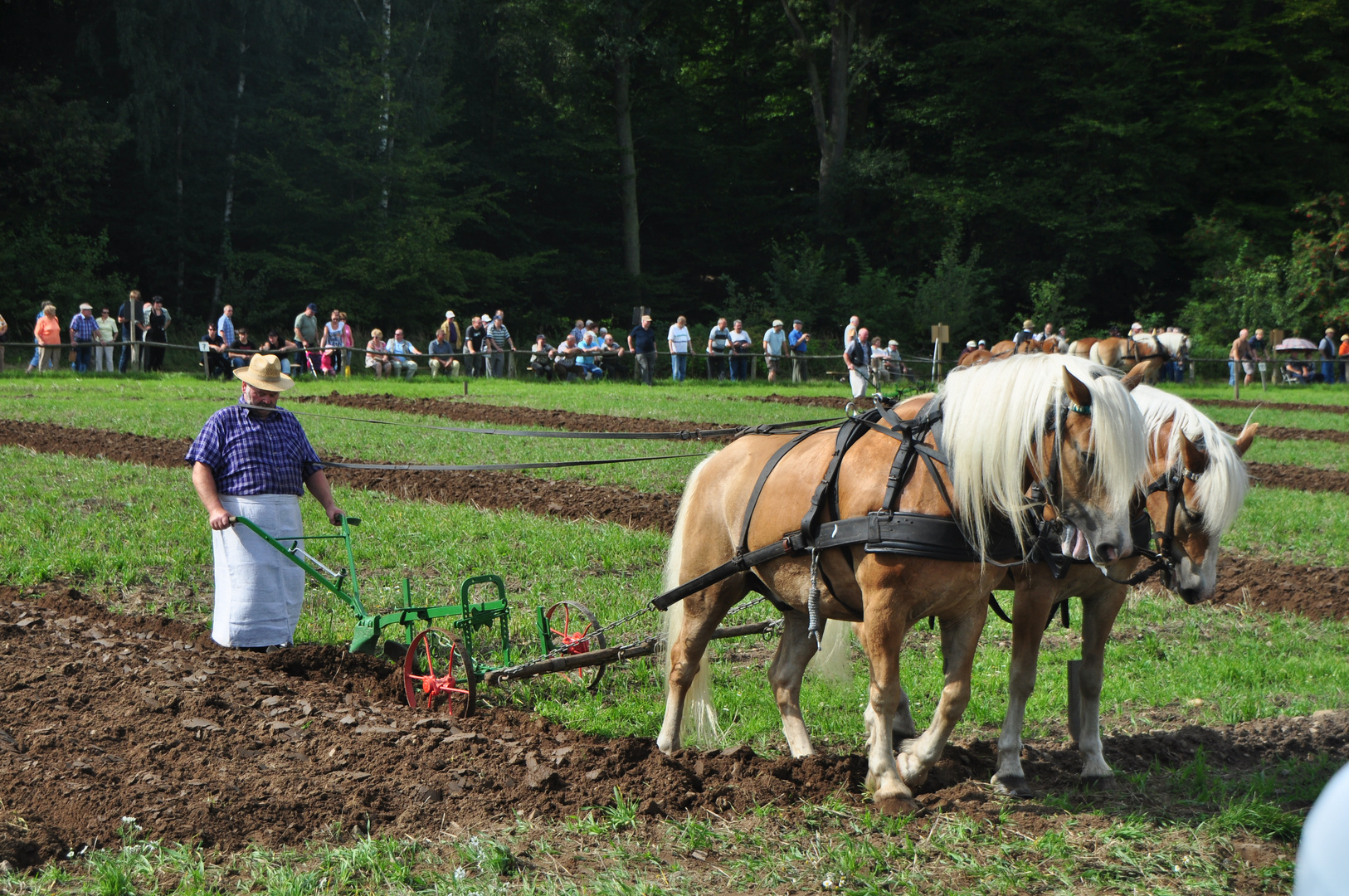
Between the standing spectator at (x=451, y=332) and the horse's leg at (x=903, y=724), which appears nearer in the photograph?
the horse's leg at (x=903, y=724)

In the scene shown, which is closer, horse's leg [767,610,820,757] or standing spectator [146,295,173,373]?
horse's leg [767,610,820,757]

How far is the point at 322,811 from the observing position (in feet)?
14.5

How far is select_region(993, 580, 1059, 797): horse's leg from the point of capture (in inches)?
189

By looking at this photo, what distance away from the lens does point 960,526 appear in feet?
14.1

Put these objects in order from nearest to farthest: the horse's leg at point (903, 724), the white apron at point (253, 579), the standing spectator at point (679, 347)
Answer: the horse's leg at point (903, 724) < the white apron at point (253, 579) < the standing spectator at point (679, 347)

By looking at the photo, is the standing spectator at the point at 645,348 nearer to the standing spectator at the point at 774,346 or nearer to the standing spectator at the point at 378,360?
the standing spectator at the point at 774,346

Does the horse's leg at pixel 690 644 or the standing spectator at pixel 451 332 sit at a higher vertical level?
the standing spectator at pixel 451 332

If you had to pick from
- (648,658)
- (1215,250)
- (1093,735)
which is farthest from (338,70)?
(1093,735)

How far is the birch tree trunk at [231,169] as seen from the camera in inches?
1395

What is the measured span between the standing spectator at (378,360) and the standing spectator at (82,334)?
582cm

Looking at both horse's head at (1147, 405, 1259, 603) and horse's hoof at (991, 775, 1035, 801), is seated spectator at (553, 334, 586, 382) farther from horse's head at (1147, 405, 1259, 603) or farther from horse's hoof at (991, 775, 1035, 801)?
horse's hoof at (991, 775, 1035, 801)

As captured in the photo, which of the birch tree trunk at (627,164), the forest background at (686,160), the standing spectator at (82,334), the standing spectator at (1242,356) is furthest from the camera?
the birch tree trunk at (627,164)

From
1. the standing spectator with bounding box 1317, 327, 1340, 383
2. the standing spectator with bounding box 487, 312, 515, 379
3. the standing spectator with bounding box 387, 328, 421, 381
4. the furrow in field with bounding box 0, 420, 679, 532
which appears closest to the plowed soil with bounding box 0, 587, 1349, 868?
the furrow in field with bounding box 0, 420, 679, 532

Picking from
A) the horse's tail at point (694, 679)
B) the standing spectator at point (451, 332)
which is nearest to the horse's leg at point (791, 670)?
the horse's tail at point (694, 679)
